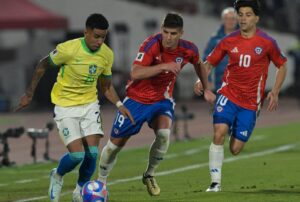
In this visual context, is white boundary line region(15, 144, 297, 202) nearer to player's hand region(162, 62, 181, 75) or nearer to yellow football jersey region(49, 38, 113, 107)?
yellow football jersey region(49, 38, 113, 107)

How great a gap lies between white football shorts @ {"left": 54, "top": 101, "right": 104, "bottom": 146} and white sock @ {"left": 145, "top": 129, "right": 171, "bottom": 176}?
1611mm

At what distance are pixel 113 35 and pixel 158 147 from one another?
106 feet

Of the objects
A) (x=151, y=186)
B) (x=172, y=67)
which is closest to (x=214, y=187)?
(x=151, y=186)

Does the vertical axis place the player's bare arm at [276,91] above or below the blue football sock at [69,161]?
above

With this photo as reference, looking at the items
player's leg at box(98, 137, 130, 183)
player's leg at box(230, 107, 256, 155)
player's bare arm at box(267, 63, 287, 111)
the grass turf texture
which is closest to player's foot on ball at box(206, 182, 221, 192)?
the grass turf texture

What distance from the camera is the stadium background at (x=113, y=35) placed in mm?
41125

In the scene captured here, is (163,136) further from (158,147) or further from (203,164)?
(203,164)

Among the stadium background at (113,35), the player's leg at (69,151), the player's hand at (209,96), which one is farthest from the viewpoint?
the stadium background at (113,35)

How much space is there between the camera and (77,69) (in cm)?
1397

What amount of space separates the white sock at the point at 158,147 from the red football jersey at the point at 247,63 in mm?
919

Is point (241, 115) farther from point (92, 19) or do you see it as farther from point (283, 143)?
point (283, 143)

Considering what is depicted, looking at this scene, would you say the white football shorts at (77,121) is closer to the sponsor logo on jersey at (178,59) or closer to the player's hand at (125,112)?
the player's hand at (125,112)

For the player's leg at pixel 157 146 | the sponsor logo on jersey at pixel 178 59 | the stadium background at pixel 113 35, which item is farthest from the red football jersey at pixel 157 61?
the stadium background at pixel 113 35

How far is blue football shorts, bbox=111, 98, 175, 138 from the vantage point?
1545 cm
